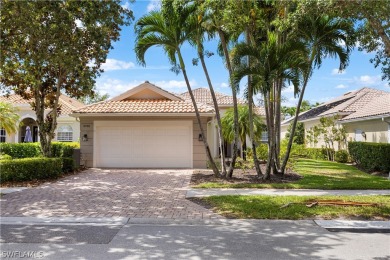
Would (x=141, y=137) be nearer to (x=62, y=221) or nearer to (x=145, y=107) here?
(x=145, y=107)

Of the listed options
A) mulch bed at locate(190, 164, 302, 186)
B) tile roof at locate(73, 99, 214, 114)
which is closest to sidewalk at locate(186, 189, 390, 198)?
mulch bed at locate(190, 164, 302, 186)

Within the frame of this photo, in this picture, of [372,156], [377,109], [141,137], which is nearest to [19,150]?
[141,137]

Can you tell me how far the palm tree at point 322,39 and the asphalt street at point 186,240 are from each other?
23.0 ft

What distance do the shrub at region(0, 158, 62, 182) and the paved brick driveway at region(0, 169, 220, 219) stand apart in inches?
31.6

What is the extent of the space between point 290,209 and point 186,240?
3166 mm

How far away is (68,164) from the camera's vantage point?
15227 millimetres

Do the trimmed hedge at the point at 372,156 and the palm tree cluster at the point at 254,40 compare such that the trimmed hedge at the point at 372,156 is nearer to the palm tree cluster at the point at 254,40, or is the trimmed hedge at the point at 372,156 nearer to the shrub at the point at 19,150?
the palm tree cluster at the point at 254,40

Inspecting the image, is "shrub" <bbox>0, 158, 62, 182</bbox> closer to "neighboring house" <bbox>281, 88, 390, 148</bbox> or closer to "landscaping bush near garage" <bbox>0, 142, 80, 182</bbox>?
"landscaping bush near garage" <bbox>0, 142, 80, 182</bbox>

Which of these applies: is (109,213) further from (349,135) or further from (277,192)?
(349,135)

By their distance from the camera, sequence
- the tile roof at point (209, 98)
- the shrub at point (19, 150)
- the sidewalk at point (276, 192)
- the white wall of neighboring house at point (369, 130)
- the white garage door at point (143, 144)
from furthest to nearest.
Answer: the tile roof at point (209, 98)
the shrub at point (19, 150)
the white wall of neighboring house at point (369, 130)
the white garage door at point (143, 144)
the sidewalk at point (276, 192)

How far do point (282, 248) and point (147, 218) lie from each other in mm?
3088

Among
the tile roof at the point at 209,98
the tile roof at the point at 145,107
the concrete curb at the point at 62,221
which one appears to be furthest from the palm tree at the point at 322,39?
the tile roof at the point at 209,98

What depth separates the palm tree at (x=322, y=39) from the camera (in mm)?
11375

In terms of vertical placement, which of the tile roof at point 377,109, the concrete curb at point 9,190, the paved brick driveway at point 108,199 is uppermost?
the tile roof at point 377,109
